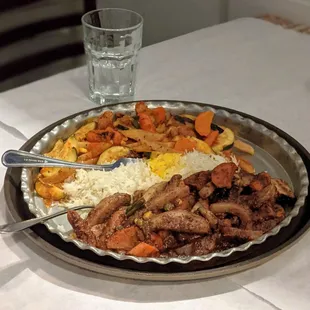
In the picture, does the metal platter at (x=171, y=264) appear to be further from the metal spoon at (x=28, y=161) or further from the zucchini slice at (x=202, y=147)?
the zucchini slice at (x=202, y=147)

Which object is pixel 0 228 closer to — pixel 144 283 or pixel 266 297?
pixel 144 283

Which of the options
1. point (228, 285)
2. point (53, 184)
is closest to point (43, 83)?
point (53, 184)

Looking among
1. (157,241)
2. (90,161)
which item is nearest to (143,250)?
(157,241)

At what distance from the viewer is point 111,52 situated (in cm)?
110

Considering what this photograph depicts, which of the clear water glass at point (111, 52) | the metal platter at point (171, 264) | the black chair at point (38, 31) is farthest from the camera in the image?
the black chair at point (38, 31)

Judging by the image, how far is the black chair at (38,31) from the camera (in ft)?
5.56

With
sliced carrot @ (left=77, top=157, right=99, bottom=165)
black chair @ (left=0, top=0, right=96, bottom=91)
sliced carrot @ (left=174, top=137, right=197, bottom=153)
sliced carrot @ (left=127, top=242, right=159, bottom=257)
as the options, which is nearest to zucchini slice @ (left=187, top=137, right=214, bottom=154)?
sliced carrot @ (left=174, top=137, right=197, bottom=153)

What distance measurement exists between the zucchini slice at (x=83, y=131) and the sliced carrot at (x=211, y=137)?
0.60 ft

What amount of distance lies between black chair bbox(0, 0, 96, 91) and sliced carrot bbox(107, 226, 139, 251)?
1125mm

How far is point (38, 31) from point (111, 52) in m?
0.66

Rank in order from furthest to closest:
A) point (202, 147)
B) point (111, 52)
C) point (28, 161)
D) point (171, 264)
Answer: point (111, 52) < point (202, 147) < point (28, 161) < point (171, 264)

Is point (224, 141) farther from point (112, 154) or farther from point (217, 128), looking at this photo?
point (112, 154)

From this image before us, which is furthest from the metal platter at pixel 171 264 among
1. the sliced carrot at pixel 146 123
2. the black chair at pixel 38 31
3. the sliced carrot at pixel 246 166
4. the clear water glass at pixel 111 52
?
the black chair at pixel 38 31

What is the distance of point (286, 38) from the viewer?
1.43m
